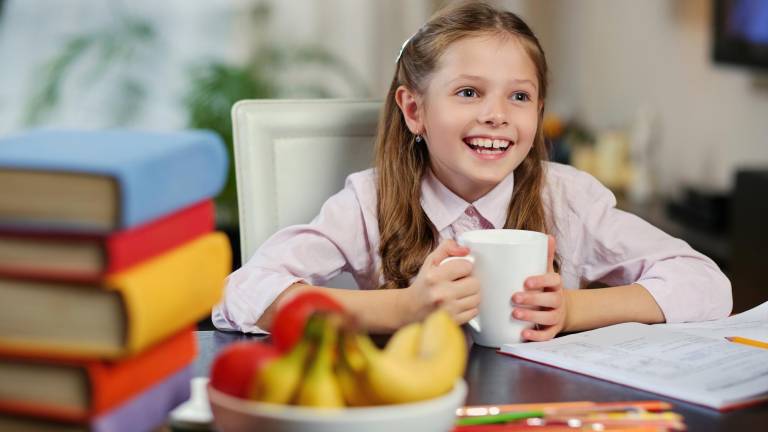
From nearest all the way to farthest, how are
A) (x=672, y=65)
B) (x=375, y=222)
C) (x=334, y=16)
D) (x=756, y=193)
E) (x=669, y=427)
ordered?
(x=669, y=427) → (x=375, y=222) → (x=756, y=193) → (x=672, y=65) → (x=334, y=16)

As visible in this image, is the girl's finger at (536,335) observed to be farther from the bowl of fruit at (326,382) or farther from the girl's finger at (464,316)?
the bowl of fruit at (326,382)

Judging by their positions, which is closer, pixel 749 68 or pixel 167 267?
pixel 167 267

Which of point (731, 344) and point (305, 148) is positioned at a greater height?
point (305, 148)

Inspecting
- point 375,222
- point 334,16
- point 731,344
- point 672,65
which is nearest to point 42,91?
point 334,16

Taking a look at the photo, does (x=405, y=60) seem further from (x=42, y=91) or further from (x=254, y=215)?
(x=42, y=91)

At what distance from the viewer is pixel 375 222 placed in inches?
60.7

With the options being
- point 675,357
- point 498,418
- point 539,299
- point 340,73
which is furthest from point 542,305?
point 340,73

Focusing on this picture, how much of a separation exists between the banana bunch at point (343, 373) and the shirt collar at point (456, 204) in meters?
0.86

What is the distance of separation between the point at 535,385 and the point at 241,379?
1.18ft

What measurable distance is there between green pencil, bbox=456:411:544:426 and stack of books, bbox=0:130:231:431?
0.25m

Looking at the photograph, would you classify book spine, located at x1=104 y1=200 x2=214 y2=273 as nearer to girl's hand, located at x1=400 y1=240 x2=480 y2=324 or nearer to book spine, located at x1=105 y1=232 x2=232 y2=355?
book spine, located at x1=105 y1=232 x2=232 y2=355

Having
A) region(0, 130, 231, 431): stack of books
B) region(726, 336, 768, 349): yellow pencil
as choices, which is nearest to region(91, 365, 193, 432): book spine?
region(0, 130, 231, 431): stack of books

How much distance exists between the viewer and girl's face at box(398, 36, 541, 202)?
1474 mm

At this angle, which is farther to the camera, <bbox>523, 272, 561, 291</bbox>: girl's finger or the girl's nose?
the girl's nose
